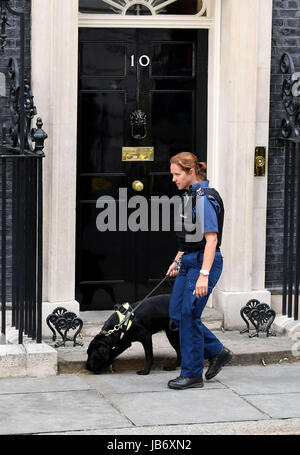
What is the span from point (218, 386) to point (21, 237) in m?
1.88

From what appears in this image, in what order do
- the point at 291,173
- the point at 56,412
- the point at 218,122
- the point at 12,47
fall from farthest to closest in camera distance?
1. the point at 218,122
2. the point at 291,173
3. the point at 12,47
4. the point at 56,412

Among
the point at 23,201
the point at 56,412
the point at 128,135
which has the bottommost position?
the point at 56,412

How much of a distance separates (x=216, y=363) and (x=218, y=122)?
94.7 inches

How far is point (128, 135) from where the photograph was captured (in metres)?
9.91

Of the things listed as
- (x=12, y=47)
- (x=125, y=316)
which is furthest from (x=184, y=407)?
(x=12, y=47)

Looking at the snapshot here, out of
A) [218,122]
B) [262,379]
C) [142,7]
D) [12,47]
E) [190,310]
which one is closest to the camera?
[190,310]

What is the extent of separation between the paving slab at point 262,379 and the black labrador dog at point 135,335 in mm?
620

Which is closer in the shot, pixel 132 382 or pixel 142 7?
pixel 132 382

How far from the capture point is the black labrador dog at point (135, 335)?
338 inches

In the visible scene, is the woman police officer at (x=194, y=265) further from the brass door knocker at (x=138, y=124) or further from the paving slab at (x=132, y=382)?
the brass door knocker at (x=138, y=124)

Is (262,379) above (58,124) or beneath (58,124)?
beneath

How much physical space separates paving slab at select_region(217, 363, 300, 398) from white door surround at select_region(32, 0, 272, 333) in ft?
2.96

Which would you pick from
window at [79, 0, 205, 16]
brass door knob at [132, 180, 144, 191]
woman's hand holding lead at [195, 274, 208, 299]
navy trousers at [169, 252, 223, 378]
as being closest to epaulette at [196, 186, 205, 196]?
navy trousers at [169, 252, 223, 378]

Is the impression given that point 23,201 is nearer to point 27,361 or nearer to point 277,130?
point 27,361
